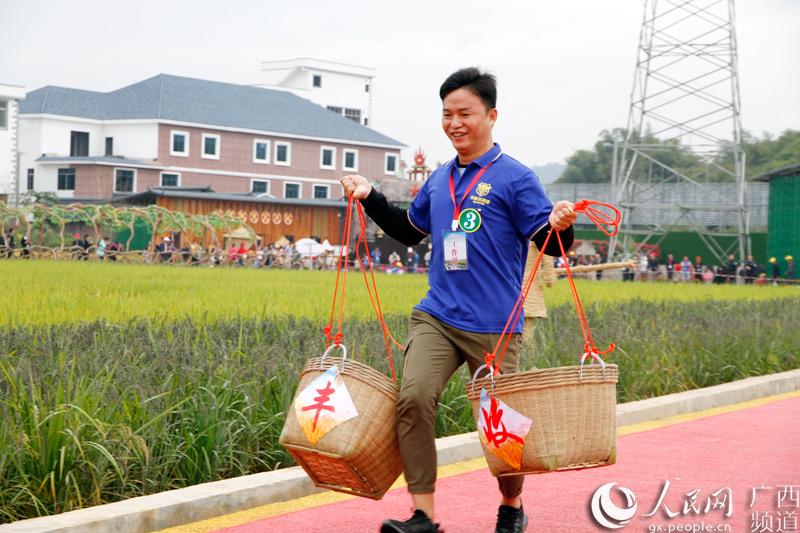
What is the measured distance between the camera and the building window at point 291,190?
245ft

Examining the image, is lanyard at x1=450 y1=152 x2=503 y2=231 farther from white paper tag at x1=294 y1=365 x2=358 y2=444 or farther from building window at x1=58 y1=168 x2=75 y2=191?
building window at x1=58 y1=168 x2=75 y2=191

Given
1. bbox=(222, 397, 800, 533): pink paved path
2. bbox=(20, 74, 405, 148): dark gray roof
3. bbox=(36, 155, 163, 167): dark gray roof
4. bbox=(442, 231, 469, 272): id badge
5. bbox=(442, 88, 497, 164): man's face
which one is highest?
bbox=(20, 74, 405, 148): dark gray roof

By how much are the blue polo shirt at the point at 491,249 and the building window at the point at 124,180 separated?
64.7 meters

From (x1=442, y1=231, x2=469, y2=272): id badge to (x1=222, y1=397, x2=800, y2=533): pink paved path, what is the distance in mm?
1300

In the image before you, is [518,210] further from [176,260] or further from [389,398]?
[176,260]

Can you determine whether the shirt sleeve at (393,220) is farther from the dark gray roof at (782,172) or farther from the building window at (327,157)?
the building window at (327,157)

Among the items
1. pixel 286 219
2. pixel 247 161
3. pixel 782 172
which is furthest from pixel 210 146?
pixel 782 172

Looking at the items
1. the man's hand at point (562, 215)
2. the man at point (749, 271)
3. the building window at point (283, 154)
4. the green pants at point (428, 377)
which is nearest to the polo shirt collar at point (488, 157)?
the man's hand at point (562, 215)

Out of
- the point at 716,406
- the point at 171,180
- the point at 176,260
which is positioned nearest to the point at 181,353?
the point at 716,406

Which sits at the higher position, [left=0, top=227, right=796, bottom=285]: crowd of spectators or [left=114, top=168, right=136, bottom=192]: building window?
[left=114, top=168, right=136, bottom=192]: building window

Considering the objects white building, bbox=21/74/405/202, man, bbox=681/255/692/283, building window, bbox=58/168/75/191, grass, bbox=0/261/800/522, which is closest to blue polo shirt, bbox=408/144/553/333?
grass, bbox=0/261/800/522

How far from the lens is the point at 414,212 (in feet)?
15.8

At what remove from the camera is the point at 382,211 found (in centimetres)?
476

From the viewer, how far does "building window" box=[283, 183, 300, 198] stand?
7481cm
